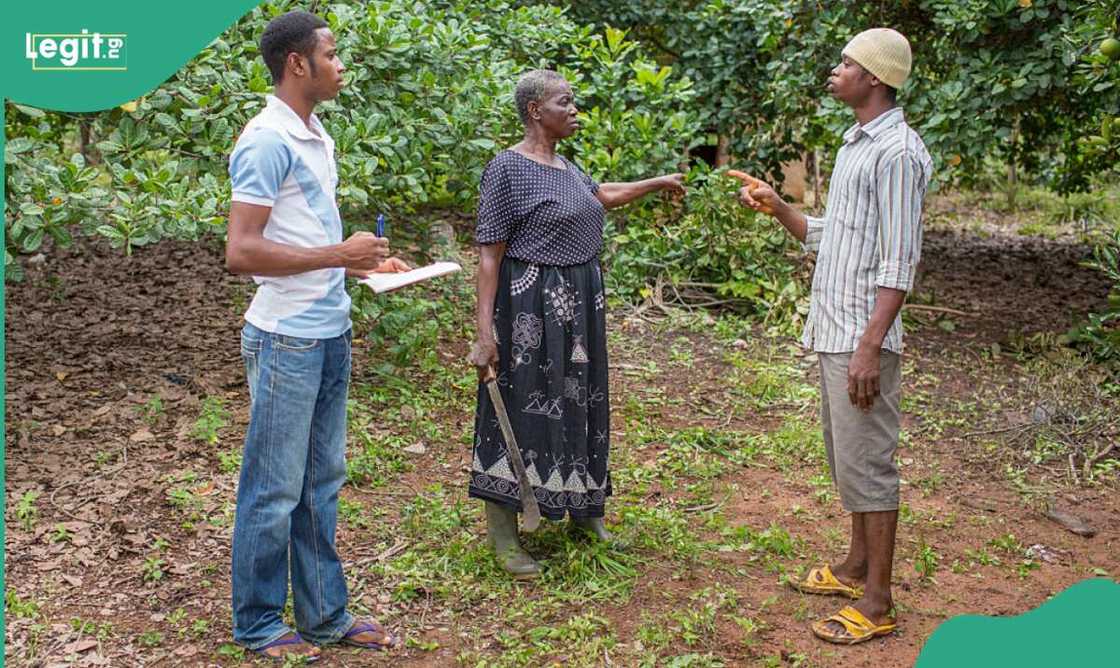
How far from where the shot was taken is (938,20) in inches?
278

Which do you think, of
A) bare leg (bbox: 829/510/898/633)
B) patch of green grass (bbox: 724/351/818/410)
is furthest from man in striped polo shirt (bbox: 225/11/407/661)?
patch of green grass (bbox: 724/351/818/410)

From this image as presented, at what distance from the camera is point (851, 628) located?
12.6ft

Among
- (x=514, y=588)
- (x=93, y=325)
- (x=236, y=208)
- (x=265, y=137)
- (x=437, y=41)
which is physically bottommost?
(x=514, y=588)

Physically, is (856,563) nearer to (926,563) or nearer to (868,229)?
(926,563)

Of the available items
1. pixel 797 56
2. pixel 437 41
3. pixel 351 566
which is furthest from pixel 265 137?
pixel 797 56

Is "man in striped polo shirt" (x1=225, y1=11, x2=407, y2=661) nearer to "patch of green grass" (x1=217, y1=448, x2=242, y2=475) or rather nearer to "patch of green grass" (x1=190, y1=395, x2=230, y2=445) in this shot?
"patch of green grass" (x1=217, y1=448, x2=242, y2=475)

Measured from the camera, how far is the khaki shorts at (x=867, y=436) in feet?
12.3

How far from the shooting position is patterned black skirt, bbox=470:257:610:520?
4.08m

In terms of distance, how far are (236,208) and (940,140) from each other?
204 inches

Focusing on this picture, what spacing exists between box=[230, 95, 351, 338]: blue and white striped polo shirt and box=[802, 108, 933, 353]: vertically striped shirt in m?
1.62

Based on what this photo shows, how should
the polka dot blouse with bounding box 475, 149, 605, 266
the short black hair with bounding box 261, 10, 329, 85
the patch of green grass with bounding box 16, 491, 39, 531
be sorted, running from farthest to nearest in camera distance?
the patch of green grass with bounding box 16, 491, 39, 531 < the polka dot blouse with bounding box 475, 149, 605, 266 < the short black hair with bounding box 261, 10, 329, 85

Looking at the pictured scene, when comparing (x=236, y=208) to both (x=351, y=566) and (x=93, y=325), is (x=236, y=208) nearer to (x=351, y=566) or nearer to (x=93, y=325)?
(x=351, y=566)

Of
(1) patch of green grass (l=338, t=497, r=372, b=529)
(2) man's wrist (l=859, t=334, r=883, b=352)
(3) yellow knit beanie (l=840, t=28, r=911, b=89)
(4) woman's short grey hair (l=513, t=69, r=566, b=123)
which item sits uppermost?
(3) yellow knit beanie (l=840, t=28, r=911, b=89)

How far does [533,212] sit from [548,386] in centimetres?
63
